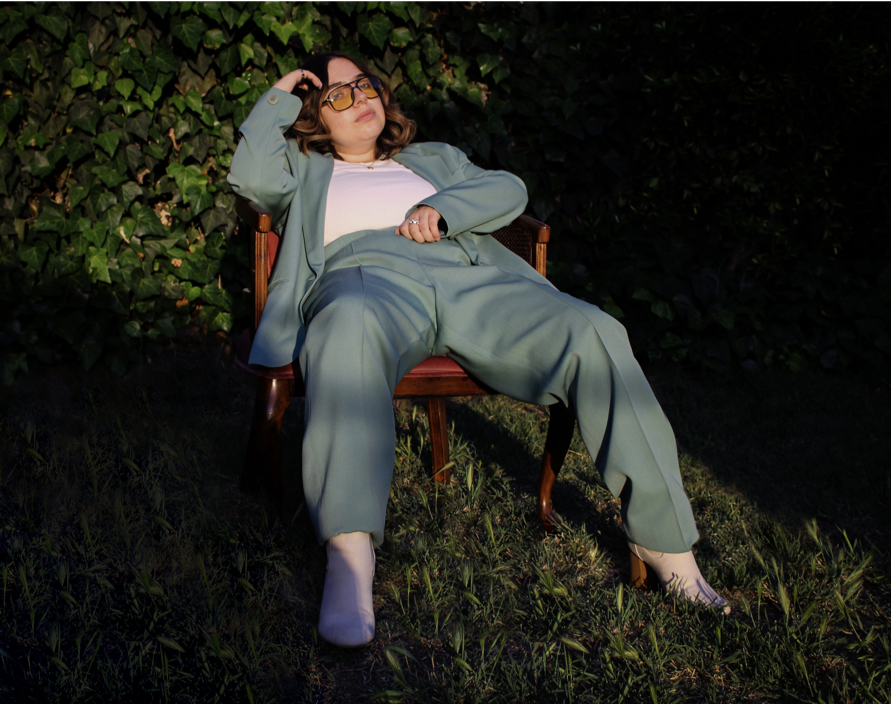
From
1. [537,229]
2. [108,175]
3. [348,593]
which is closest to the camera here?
[348,593]

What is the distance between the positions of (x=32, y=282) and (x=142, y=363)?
568mm

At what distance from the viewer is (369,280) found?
1.86 metres

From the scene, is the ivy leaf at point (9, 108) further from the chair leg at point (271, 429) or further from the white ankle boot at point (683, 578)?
the white ankle boot at point (683, 578)

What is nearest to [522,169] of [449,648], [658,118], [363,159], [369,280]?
[658,118]

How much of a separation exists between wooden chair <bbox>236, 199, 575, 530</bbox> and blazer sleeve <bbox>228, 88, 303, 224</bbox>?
61mm

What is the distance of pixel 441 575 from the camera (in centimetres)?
179

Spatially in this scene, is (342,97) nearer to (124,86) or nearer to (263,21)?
(263,21)

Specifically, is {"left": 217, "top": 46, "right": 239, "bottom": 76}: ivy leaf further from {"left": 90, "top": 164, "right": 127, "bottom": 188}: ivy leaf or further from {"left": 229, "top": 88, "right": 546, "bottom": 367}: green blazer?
{"left": 229, "top": 88, "right": 546, "bottom": 367}: green blazer

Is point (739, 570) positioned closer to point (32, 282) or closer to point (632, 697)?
point (632, 697)

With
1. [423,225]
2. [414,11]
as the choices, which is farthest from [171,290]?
[423,225]

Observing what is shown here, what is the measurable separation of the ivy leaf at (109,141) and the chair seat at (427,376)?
5.64ft

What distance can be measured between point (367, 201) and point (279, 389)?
0.64 metres

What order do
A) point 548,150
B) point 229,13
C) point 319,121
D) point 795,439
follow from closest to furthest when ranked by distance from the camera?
point 319,121 < point 795,439 < point 229,13 < point 548,150

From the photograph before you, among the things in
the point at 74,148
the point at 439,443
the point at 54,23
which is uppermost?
the point at 54,23
